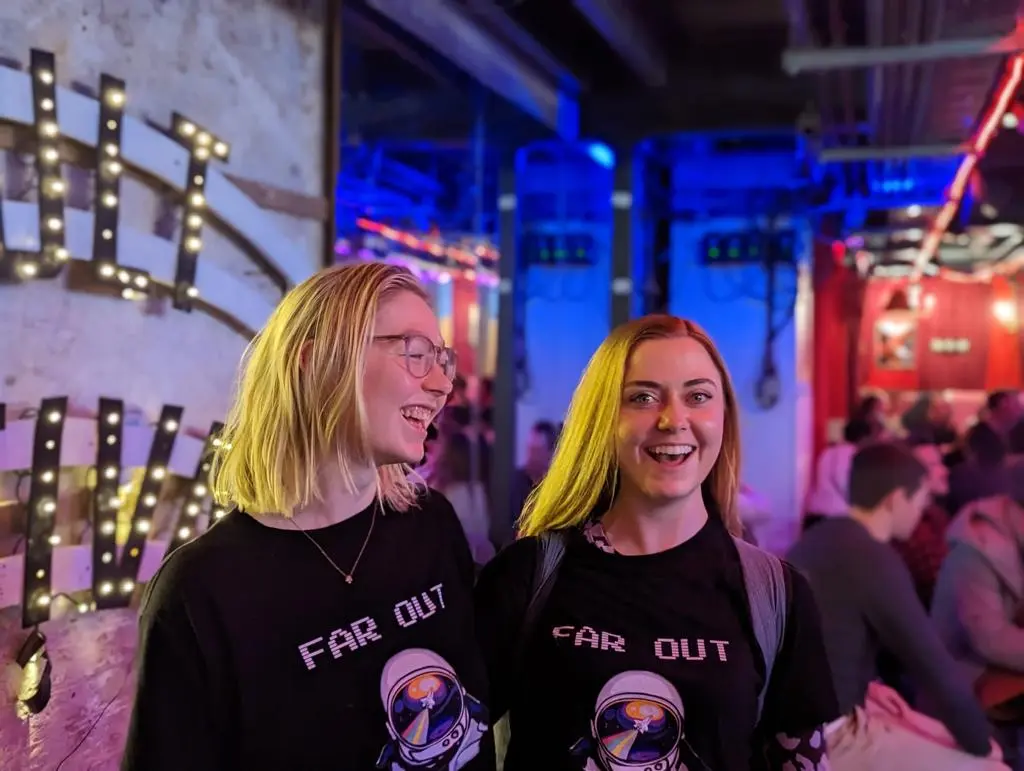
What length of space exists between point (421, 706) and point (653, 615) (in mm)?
414

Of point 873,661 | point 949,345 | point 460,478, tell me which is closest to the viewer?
point 873,661

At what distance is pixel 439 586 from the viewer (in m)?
1.50

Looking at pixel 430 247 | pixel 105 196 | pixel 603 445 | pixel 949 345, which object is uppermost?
pixel 430 247

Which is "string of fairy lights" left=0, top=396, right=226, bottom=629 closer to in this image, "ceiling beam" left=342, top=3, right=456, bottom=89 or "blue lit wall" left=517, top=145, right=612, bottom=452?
"ceiling beam" left=342, top=3, right=456, bottom=89

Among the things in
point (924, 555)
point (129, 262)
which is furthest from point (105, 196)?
point (924, 555)

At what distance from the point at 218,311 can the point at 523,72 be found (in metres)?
2.85

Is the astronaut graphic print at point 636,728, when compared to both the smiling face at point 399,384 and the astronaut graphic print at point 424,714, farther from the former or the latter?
the smiling face at point 399,384

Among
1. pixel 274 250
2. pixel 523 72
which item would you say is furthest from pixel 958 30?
pixel 274 250

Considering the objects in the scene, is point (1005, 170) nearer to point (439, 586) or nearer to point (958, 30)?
point (958, 30)

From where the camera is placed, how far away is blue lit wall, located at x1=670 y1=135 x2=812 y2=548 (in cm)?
711

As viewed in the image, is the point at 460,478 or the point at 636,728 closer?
the point at 636,728

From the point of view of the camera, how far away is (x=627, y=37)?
15.7ft

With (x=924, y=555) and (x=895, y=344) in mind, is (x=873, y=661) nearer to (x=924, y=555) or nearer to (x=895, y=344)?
(x=924, y=555)

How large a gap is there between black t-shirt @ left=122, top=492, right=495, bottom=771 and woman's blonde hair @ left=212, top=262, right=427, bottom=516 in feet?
0.23
